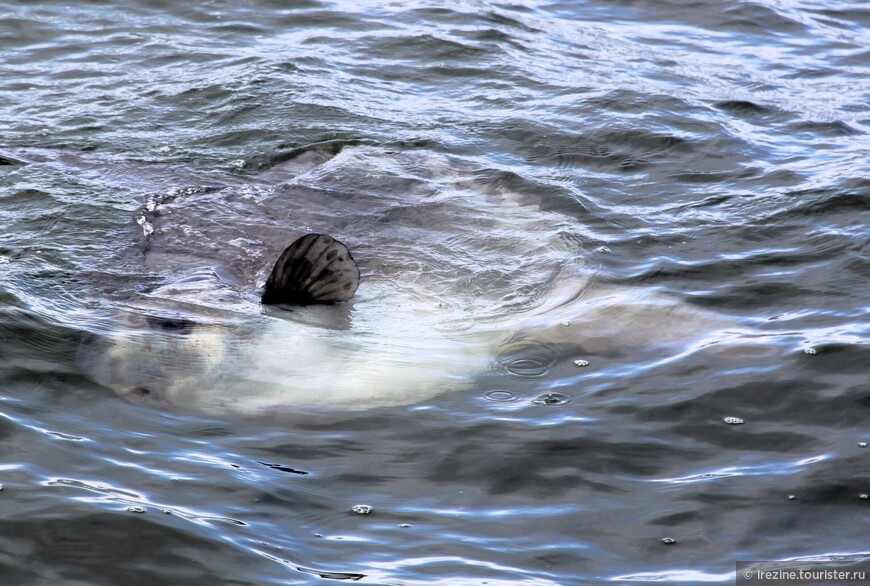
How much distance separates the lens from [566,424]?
4.95 meters

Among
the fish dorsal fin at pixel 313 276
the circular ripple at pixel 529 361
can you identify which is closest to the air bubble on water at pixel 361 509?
the circular ripple at pixel 529 361

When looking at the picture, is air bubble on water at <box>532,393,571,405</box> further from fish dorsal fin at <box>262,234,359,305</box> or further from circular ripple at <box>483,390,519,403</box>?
fish dorsal fin at <box>262,234,359,305</box>

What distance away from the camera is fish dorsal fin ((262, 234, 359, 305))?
5.59m

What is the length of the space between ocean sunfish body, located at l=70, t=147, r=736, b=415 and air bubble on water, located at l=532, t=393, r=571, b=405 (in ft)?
1.36

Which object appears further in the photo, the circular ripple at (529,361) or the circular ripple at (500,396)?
→ the circular ripple at (529,361)

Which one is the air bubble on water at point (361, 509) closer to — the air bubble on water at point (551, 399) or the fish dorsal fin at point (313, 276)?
the air bubble on water at point (551, 399)

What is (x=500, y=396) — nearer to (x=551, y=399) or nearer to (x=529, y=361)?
(x=551, y=399)

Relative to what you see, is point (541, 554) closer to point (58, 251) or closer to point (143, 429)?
point (143, 429)

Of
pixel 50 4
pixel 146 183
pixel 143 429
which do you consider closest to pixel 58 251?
pixel 146 183

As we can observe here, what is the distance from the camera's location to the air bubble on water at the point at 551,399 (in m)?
5.17

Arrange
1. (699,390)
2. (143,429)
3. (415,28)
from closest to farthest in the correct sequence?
(143,429)
(699,390)
(415,28)

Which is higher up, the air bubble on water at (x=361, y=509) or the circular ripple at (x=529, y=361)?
the circular ripple at (x=529, y=361)

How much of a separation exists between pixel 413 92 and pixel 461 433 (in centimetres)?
591

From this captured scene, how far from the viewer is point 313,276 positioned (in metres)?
5.67
